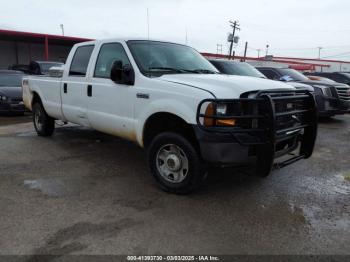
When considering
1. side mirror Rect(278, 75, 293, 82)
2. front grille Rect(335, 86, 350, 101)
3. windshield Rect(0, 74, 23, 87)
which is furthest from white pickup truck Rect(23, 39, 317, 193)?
windshield Rect(0, 74, 23, 87)

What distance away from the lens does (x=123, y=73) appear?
460cm

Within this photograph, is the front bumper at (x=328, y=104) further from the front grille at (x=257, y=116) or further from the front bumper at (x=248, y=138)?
the front bumper at (x=248, y=138)

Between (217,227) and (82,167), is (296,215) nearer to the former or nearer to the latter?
(217,227)

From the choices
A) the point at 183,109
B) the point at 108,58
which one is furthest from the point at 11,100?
the point at 183,109

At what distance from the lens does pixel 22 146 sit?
261 inches

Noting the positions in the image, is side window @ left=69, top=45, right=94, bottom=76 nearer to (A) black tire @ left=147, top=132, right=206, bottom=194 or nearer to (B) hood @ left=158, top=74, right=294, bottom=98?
(B) hood @ left=158, top=74, right=294, bottom=98

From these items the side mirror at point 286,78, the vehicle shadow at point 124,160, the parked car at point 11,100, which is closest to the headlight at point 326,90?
the side mirror at point 286,78

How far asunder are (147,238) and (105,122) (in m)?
2.41

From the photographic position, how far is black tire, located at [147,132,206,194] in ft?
12.9

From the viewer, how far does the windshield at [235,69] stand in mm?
8508

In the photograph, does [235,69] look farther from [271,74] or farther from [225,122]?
[225,122]

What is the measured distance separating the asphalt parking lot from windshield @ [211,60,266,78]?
10.6ft

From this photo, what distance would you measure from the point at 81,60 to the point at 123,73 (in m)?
1.61

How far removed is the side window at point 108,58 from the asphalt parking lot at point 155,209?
56.9 inches
